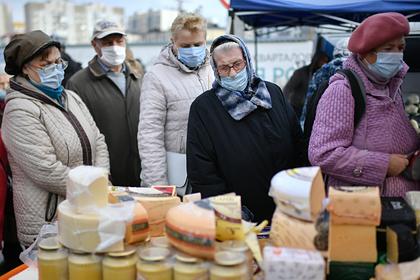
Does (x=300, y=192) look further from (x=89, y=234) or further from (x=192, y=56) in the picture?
(x=192, y=56)

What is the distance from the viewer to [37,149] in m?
2.39

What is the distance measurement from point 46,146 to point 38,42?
1.86ft

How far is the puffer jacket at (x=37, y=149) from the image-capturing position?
2.40m

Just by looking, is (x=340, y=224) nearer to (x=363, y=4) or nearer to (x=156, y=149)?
(x=156, y=149)

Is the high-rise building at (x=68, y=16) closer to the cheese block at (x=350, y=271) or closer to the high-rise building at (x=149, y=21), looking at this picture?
the high-rise building at (x=149, y=21)

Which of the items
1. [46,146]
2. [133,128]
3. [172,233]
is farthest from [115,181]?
[172,233]

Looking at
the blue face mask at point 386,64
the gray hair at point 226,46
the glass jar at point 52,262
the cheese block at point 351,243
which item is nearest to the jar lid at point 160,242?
the glass jar at point 52,262

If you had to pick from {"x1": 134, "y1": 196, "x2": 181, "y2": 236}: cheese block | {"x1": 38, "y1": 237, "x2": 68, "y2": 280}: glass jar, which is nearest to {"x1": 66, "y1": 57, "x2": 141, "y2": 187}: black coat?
{"x1": 134, "y1": 196, "x2": 181, "y2": 236}: cheese block

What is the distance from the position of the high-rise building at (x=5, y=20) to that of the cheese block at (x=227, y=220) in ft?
116

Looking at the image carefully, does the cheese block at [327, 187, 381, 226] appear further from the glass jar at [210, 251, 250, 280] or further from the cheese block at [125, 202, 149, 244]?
the cheese block at [125, 202, 149, 244]

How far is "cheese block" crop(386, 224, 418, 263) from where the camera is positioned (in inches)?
61.6

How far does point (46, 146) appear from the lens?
242 cm

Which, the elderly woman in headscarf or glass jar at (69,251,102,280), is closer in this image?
glass jar at (69,251,102,280)

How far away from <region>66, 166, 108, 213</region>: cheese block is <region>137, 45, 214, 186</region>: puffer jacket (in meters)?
1.08
